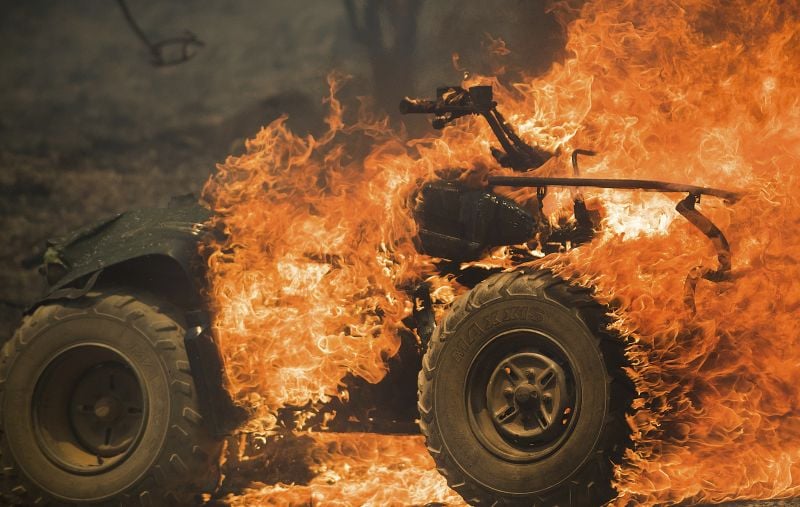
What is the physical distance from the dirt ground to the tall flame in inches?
269

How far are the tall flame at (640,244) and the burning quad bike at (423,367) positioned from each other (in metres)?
0.23

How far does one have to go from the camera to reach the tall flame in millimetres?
5199

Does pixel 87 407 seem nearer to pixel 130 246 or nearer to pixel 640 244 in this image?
pixel 130 246

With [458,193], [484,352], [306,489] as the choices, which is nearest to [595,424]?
[484,352]

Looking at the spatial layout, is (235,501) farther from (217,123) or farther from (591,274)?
(217,123)

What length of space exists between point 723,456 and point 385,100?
9393mm

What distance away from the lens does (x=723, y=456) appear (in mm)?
5332

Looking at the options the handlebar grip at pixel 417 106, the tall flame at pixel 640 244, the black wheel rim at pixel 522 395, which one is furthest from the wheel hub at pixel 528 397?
the handlebar grip at pixel 417 106

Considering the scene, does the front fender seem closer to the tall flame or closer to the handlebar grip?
the tall flame

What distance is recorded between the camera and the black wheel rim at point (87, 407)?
5.89 metres

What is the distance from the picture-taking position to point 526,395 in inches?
192

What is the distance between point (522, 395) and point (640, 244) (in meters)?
1.36

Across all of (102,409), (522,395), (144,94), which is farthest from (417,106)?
(144,94)

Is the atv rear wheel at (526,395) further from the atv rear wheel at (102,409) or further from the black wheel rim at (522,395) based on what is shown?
the atv rear wheel at (102,409)
